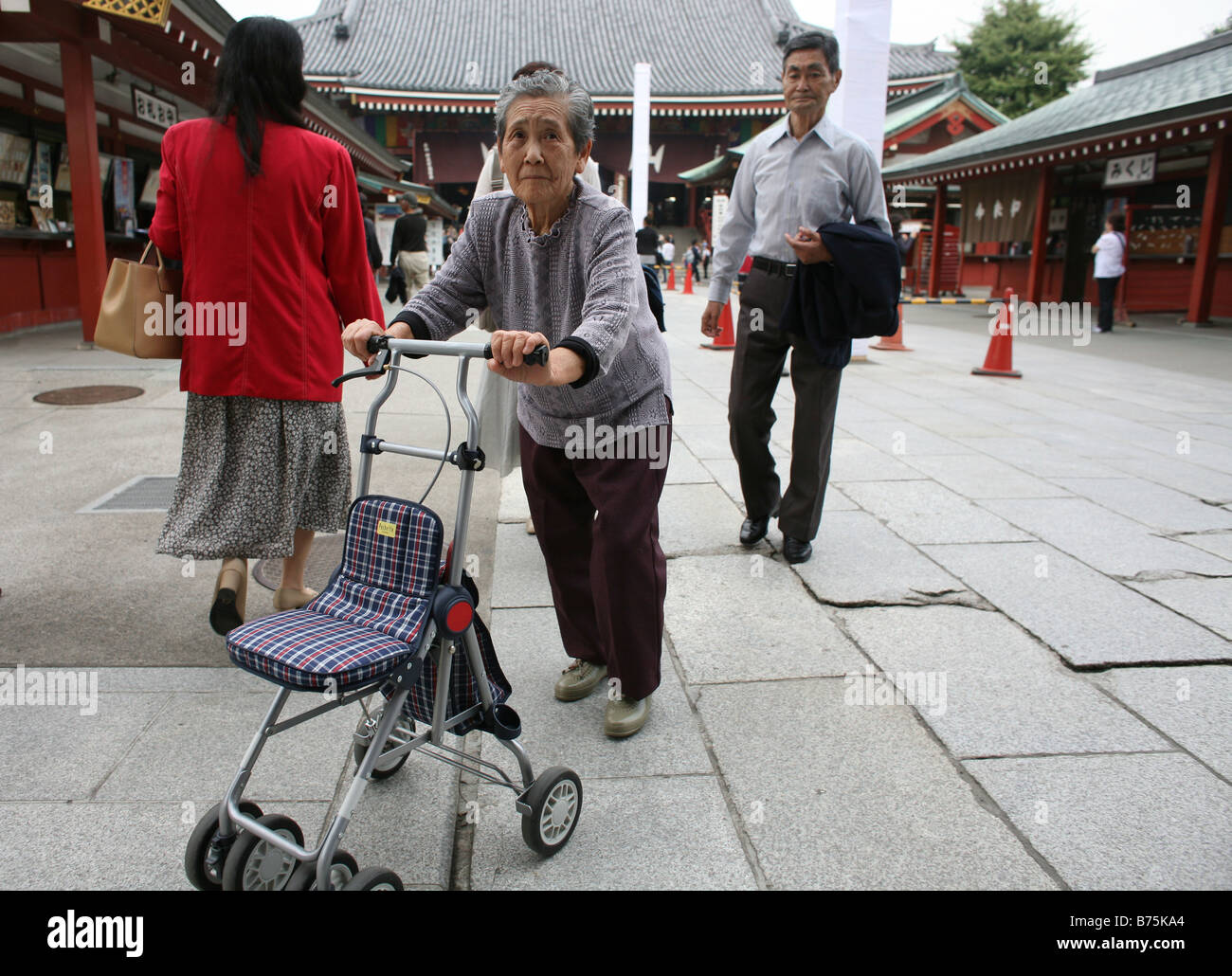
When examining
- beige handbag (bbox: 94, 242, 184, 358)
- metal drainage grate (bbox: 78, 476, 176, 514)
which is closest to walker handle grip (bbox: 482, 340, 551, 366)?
beige handbag (bbox: 94, 242, 184, 358)

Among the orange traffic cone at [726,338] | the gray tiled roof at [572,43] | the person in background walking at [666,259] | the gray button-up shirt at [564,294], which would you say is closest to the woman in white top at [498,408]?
the gray button-up shirt at [564,294]

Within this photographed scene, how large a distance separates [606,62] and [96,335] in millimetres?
30109

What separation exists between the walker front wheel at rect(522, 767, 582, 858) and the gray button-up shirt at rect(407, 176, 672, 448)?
870 mm

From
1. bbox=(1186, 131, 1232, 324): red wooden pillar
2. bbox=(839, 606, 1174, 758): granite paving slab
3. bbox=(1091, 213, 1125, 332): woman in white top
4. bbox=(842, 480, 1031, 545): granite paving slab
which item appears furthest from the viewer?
bbox=(1091, 213, 1125, 332): woman in white top

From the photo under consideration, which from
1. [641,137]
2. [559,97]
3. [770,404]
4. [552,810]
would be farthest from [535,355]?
[641,137]

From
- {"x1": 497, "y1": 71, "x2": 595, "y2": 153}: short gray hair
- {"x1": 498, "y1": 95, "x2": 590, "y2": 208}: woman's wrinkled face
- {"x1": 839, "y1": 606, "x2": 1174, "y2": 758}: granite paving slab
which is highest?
{"x1": 497, "y1": 71, "x2": 595, "y2": 153}: short gray hair

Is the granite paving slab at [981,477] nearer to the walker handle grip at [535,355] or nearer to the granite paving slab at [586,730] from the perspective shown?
the granite paving slab at [586,730]

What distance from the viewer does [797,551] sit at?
3.86m

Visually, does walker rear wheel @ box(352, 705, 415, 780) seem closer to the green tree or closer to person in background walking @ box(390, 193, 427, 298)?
person in background walking @ box(390, 193, 427, 298)

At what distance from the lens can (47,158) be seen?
10359 millimetres

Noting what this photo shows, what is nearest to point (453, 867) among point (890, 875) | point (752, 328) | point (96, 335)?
point (890, 875)

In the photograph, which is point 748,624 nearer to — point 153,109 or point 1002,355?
point 1002,355

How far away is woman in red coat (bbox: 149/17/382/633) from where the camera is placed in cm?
271

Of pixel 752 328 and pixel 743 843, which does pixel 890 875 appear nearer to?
pixel 743 843
